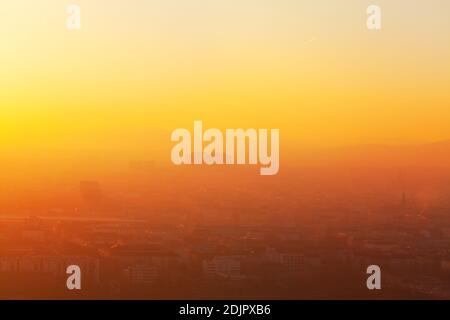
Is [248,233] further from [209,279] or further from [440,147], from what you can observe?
[440,147]

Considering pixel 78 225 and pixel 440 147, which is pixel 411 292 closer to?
pixel 440 147

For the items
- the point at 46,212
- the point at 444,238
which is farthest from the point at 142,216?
the point at 444,238
